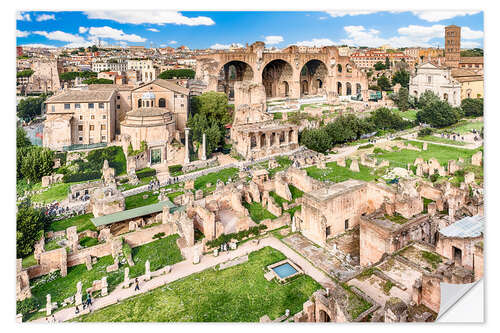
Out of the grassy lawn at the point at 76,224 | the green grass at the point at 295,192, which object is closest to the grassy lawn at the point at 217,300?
the grassy lawn at the point at 76,224

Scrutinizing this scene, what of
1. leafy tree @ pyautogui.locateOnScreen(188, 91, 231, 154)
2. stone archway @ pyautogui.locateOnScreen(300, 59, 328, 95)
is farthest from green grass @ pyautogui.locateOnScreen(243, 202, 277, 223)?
stone archway @ pyautogui.locateOnScreen(300, 59, 328, 95)

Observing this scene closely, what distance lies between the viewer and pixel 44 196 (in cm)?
1578

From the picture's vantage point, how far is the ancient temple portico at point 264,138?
942 inches

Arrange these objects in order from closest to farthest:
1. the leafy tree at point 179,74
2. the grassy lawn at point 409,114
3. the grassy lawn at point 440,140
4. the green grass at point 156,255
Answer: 1. the green grass at point 156,255
2. the grassy lawn at point 440,140
3. the grassy lawn at point 409,114
4. the leafy tree at point 179,74

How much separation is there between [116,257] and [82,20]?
743cm

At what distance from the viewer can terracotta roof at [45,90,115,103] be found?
20.8 m

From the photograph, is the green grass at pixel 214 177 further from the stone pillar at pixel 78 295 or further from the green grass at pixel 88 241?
the stone pillar at pixel 78 295

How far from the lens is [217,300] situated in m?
10.2

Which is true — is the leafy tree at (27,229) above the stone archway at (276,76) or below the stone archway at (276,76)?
below

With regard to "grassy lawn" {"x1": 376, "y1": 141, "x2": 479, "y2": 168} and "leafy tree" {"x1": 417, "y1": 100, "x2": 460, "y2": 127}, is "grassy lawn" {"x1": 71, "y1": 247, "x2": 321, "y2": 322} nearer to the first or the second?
"grassy lawn" {"x1": 376, "y1": 141, "x2": 479, "y2": 168}

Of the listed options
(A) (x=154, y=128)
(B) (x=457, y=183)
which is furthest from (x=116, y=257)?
(B) (x=457, y=183)

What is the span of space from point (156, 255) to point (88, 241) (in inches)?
108

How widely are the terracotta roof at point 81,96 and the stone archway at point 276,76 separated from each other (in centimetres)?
2175

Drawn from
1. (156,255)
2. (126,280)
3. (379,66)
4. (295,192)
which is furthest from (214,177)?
(379,66)
